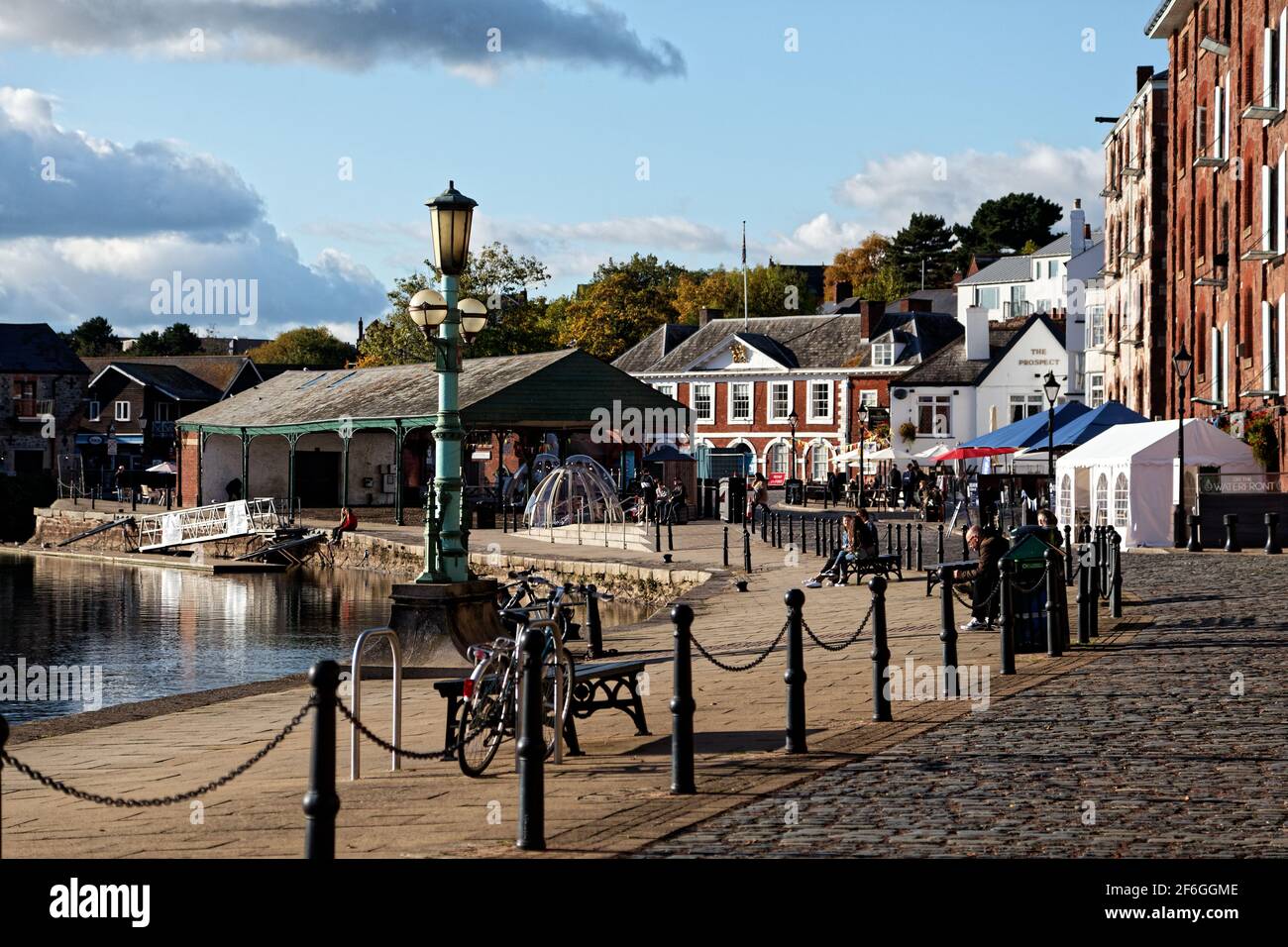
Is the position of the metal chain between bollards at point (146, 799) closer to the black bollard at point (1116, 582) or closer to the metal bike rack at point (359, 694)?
the metal bike rack at point (359, 694)

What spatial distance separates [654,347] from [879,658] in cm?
7171

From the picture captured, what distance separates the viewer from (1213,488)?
1226 inches

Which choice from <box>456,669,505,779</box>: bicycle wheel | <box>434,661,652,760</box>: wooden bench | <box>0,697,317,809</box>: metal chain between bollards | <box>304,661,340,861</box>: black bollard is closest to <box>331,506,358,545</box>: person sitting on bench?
<box>434,661,652,760</box>: wooden bench

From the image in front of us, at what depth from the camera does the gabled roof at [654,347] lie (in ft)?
268

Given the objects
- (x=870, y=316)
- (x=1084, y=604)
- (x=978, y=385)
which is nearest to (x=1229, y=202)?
(x=1084, y=604)

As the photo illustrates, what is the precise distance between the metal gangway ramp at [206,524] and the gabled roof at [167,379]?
38.0 m

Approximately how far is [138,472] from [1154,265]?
5347 centimetres

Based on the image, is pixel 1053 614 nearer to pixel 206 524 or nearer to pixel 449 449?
pixel 449 449

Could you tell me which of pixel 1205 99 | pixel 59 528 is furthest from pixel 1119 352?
pixel 59 528

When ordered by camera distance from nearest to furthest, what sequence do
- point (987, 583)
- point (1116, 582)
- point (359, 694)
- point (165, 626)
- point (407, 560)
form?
1. point (359, 694)
2. point (987, 583)
3. point (1116, 582)
4. point (165, 626)
5. point (407, 560)

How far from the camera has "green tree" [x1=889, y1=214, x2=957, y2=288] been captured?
11669cm

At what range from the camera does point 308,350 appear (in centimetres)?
13738
